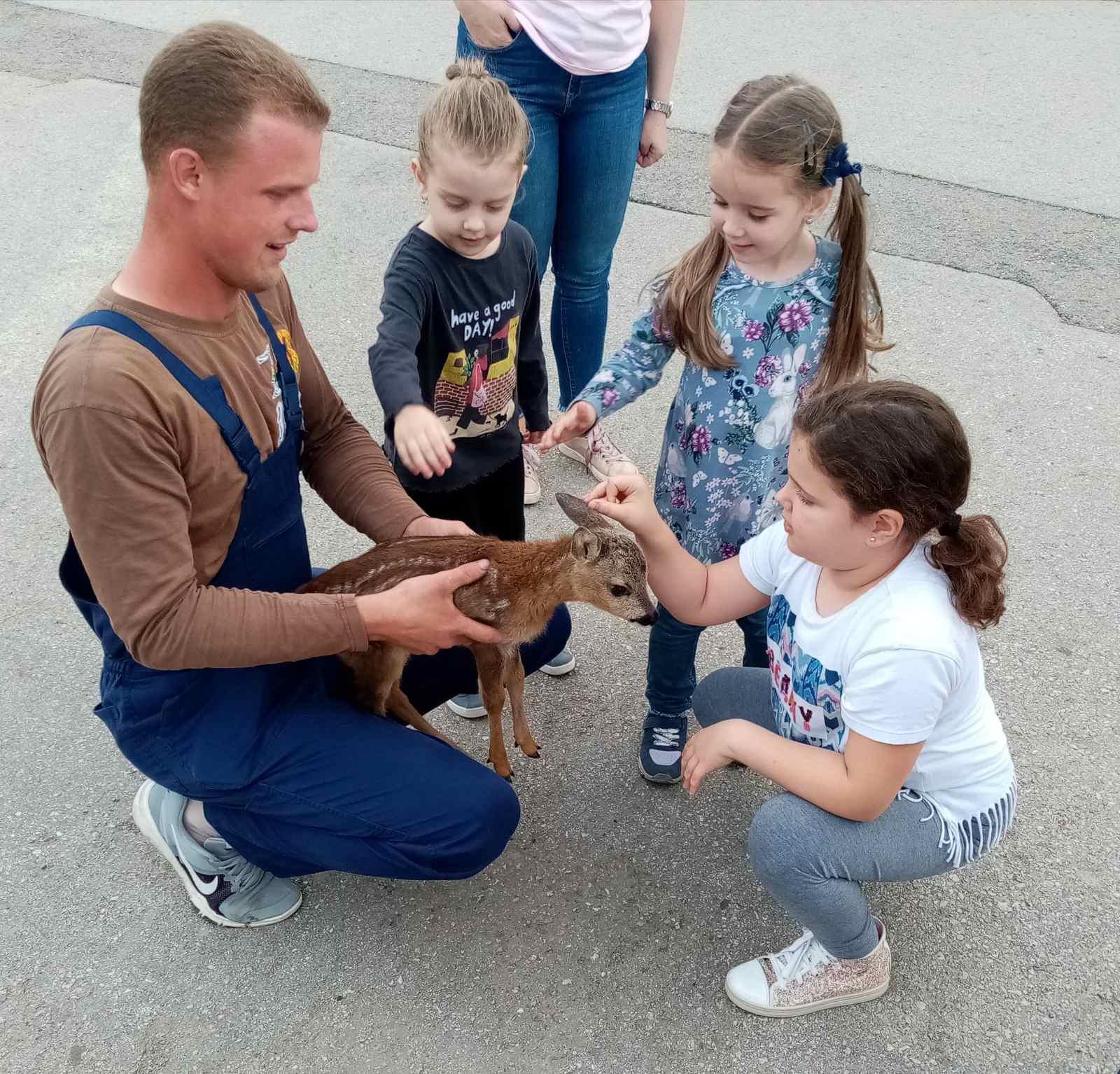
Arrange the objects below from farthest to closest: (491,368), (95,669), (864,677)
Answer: (95,669) < (491,368) < (864,677)

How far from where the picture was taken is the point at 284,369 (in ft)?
8.50

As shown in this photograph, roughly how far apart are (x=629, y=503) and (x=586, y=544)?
31 centimetres

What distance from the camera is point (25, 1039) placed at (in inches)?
99.3

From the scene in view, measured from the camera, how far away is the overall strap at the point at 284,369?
101 inches

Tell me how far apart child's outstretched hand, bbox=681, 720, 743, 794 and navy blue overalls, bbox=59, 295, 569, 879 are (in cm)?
48

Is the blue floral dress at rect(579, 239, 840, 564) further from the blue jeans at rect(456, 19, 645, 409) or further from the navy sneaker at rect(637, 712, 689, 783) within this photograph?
the blue jeans at rect(456, 19, 645, 409)

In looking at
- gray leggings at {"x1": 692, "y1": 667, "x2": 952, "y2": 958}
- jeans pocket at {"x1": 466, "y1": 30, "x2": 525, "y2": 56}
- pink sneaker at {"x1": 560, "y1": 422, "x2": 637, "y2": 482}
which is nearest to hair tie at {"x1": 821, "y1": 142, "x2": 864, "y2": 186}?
jeans pocket at {"x1": 466, "y1": 30, "x2": 525, "y2": 56}

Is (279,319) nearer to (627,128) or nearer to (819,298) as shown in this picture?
(819,298)

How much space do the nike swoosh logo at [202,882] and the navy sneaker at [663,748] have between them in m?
1.31

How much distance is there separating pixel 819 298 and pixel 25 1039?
281 centimetres

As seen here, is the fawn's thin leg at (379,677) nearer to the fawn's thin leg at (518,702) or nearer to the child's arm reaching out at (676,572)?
the fawn's thin leg at (518,702)

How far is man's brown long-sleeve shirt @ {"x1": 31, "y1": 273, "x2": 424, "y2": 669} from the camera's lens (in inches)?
80.3

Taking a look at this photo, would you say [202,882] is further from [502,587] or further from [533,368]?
[533,368]

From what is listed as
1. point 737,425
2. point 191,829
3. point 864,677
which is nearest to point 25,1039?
point 191,829
